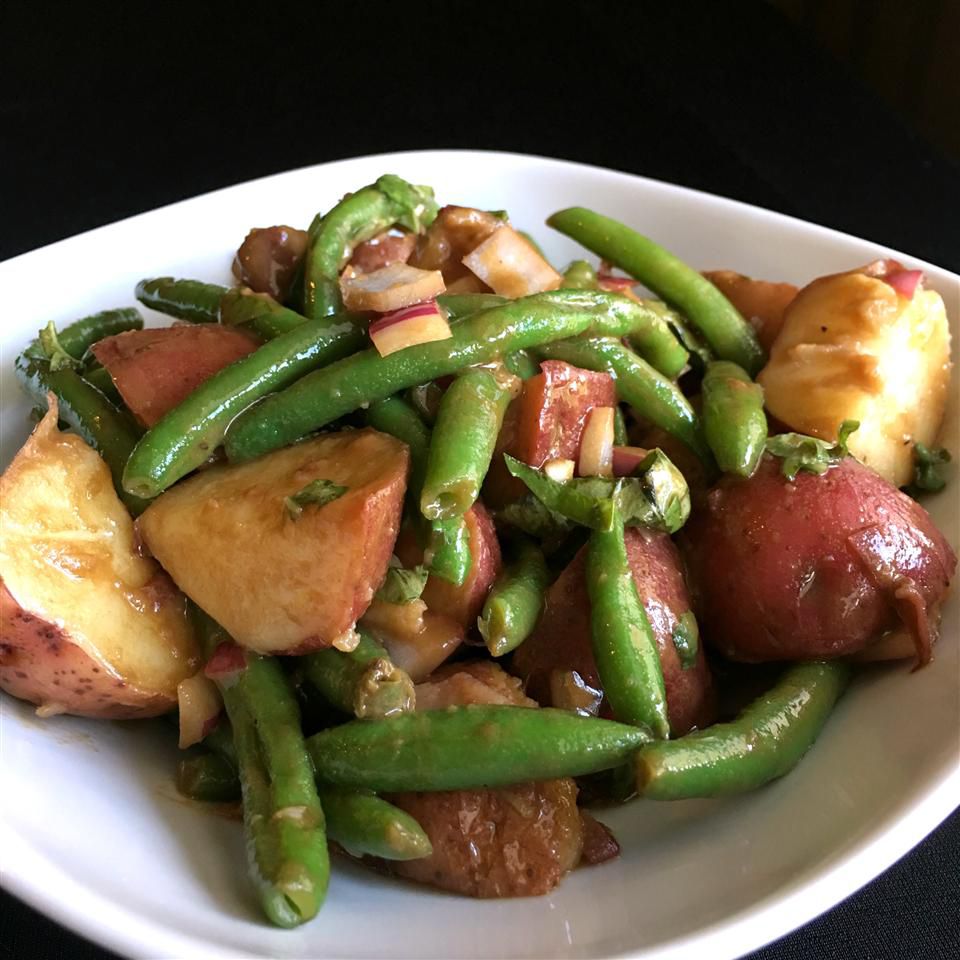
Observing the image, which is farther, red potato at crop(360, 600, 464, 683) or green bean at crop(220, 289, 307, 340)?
green bean at crop(220, 289, 307, 340)

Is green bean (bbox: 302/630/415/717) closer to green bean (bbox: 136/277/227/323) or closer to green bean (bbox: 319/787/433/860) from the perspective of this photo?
green bean (bbox: 319/787/433/860)

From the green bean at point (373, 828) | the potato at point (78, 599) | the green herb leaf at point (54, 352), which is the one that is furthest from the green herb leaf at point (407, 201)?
the green bean at point (373, 828)

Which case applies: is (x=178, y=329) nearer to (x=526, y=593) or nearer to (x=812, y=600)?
(x=526, y=593)

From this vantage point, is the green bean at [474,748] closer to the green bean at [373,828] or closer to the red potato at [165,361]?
the green bean at [373,828]

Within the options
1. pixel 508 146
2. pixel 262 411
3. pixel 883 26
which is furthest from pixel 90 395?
pixel 883 26

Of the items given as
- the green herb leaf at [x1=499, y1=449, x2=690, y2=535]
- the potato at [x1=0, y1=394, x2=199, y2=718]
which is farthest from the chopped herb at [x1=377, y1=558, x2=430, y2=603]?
the potato at [x1=0, y1=394, x2=199, y2=718]

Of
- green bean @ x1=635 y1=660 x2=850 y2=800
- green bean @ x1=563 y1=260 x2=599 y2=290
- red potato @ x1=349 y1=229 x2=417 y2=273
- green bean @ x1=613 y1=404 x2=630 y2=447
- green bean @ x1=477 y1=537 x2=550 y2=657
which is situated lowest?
green bean @ x1=635 y1=660 x2=850 y2=800
